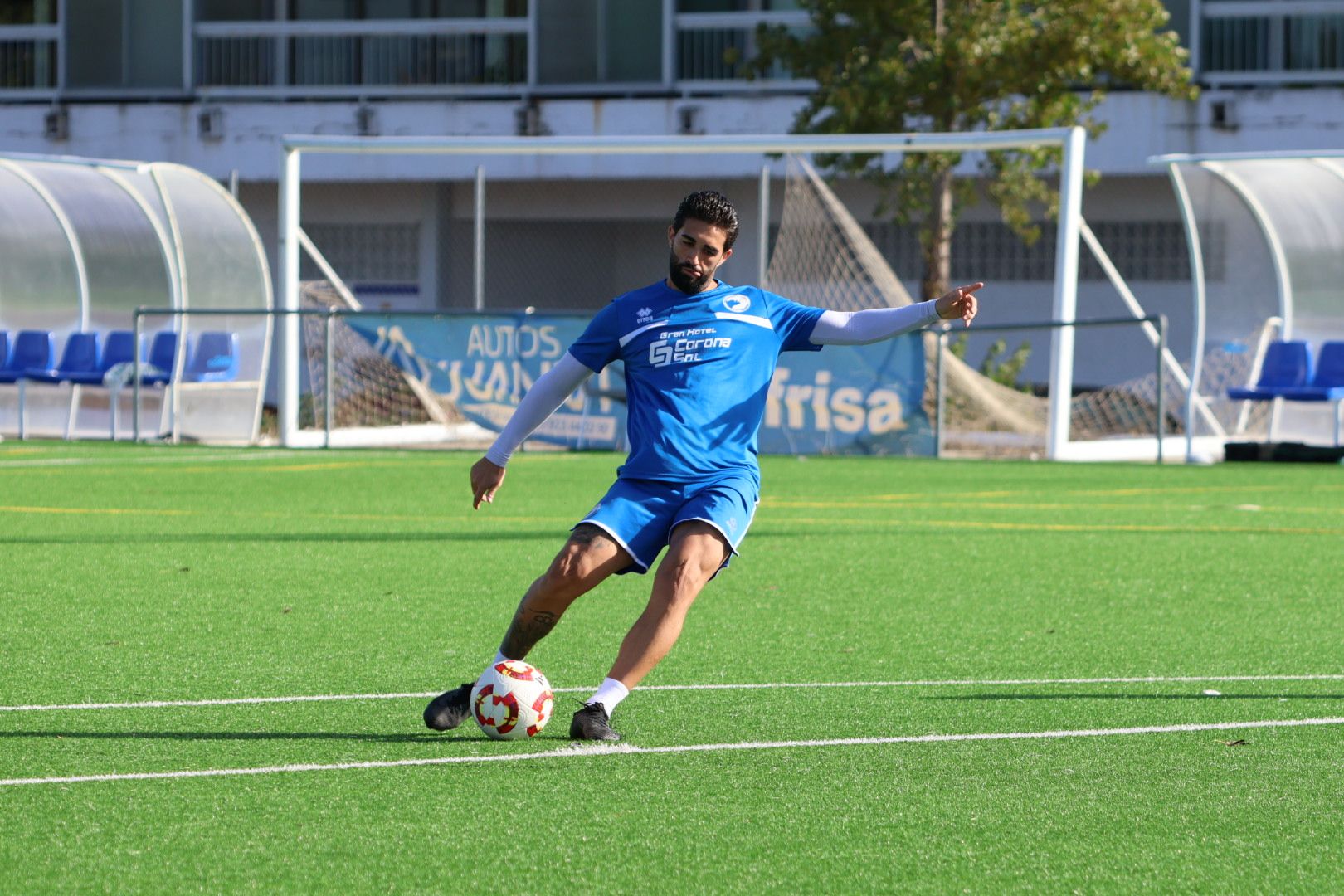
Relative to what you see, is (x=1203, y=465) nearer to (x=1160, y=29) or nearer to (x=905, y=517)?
(x=905, y=517)

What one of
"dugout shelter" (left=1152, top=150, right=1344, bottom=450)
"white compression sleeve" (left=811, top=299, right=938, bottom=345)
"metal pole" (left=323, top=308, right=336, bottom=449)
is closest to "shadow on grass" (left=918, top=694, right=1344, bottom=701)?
"white compression sleeve" (left=811, top=299, right=938, bottom=345)

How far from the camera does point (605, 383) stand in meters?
21.8

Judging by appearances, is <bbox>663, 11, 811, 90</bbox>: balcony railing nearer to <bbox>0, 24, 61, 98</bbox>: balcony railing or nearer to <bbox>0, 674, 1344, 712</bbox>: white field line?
<bbox>0, 24, 61, 98</bbox>: balcony railing

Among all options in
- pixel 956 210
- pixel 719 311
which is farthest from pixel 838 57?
pixel 719 311

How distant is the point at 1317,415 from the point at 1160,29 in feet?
36.8

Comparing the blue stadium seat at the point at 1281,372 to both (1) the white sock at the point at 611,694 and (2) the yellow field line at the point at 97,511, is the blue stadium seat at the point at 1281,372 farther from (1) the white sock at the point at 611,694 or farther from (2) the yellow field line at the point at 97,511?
(1) the white sock at the point at 611,694

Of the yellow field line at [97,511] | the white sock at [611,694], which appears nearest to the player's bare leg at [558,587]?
the white sock at [611,694]

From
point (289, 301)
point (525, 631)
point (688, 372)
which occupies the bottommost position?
point (525, 631)

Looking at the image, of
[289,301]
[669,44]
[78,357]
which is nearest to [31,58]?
[669,44]

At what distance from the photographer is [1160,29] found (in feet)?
104

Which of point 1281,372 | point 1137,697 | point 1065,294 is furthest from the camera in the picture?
point 1281,372

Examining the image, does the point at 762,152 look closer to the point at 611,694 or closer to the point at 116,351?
the point at 116,351

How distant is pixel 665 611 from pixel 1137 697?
74.7 inches

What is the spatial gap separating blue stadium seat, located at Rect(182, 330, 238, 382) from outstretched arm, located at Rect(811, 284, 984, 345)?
17.9m
